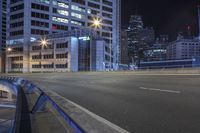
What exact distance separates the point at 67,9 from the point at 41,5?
12.9 m

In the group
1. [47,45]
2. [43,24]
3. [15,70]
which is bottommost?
[15,70]

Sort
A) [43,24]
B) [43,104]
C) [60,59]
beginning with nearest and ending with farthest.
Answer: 1. [43,104]
2. [60,59]
3. [43,24]

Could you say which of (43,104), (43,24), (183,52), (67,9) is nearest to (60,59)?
(43,24)

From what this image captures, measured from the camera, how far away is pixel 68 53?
101750 mm

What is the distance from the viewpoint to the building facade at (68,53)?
10225cm

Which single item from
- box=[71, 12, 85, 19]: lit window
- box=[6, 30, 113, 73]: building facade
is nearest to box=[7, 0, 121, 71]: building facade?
box=[71, 12, 85, 19]: lit window

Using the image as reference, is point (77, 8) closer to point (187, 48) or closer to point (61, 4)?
point (61, 4)

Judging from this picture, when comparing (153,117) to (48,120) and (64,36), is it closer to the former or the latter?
(48,120)

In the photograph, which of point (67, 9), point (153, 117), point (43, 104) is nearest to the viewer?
point (153, 117)

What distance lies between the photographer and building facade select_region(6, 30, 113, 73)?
102 metres

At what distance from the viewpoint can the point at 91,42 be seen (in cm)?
10756

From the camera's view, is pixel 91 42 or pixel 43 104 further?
pixel 91 42

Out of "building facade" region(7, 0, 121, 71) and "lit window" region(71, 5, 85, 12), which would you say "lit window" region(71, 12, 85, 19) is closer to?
"building facade" region(7, 0, 121, 71)

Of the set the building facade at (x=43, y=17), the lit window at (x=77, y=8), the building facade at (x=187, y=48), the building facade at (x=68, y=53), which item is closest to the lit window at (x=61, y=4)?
the building facade at (x=43, y=17)
